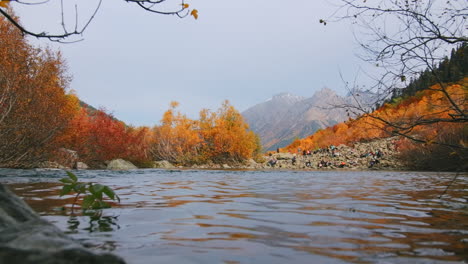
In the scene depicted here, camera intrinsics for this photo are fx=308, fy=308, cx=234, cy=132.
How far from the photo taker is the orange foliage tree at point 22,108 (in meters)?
12.7

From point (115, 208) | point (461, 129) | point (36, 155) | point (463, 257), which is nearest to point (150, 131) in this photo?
point (36, 155)

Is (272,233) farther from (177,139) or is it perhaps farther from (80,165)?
→ (177,139)

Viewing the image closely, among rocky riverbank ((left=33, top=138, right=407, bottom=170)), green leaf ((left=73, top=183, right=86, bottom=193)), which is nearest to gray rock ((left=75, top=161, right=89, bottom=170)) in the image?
rocky riverbank ((left=33, top=138, right=407, bottom=170))

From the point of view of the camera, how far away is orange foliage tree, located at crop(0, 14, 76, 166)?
12688 mm

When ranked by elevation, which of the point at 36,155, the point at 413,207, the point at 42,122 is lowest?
the point at 413,207

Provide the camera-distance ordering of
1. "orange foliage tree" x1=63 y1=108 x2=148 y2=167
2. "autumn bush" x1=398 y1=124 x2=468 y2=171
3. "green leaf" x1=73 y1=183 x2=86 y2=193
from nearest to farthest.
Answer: "green leaf" x1=73 y1=183 x2=86 y2=193 → "autumn bush" x1=398 y1=124 x2=468 y2=171 → "orange foliage tree" x1=63 y1=108 x2=148 y2=167

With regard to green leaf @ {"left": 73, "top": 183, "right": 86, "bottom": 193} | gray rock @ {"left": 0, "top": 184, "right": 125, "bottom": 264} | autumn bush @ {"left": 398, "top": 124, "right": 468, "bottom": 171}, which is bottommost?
gray rock @ {"left": 0, "top": 184, "right": 125, "bottom": 264}

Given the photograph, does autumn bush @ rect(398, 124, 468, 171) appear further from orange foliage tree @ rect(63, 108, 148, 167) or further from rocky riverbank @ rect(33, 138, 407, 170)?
orange foliage tree @ rect(63, 108, 148, 167)

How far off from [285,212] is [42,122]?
15.0 metres

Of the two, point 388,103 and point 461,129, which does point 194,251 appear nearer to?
point 388,103

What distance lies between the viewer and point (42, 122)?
597 inches

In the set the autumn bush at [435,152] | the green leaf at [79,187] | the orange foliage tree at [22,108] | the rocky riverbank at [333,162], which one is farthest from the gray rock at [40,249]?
the autumn bush at [435,152]

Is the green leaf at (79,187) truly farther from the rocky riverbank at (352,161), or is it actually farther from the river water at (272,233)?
the rocky riverbank at (352,161)

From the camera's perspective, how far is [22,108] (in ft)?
46.5
